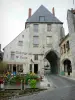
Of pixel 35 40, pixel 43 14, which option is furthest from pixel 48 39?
pixel 43 14

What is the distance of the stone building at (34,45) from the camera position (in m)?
36.2

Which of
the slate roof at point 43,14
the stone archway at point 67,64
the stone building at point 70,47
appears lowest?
the stone archway at point 67,64

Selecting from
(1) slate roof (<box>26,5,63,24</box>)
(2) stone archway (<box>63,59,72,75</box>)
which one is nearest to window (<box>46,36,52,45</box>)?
(1) slate roof (<box>26,5,63,24</box>)

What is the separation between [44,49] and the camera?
1496 inches

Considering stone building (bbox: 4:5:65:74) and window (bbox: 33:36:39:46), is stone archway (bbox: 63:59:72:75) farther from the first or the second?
window (bbox: 33:36:39:46)

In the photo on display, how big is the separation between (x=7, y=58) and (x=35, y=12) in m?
13.0

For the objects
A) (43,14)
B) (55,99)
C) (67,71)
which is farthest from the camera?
(43,14)

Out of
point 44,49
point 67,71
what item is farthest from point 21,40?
point 67,71

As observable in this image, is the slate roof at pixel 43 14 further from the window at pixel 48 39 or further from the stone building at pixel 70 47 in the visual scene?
the stone building at pixel 70 47

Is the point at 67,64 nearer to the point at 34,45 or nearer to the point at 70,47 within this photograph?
the point at 70,47

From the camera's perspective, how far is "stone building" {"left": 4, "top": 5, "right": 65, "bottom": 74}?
36.2 meters

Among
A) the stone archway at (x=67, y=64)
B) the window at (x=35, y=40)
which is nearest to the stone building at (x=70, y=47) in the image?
the stone archway at (x=67, y=64)

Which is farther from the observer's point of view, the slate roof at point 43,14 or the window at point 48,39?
the slate roof at point 43,14

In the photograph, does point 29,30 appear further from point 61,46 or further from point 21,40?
point 61,46
